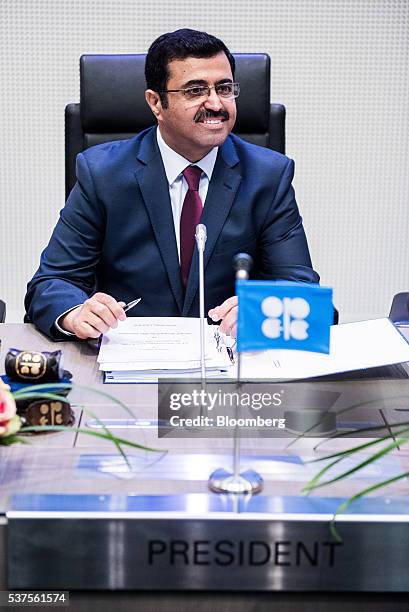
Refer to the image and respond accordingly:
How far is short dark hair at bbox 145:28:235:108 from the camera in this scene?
2.17 metres

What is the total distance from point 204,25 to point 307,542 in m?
2.78

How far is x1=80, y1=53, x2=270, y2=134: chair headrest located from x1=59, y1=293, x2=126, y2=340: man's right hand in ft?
2.47

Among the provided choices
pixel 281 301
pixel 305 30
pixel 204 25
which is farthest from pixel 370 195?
pixel 281 301

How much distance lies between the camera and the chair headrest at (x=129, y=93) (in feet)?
7.71

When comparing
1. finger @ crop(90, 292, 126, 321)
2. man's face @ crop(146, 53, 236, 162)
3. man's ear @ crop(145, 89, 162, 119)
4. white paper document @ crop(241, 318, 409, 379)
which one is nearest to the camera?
white paper document @ crop(241, 318, 409, 379)

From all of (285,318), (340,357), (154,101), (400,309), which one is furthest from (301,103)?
(285,318)

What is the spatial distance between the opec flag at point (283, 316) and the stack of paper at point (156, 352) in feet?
1.32

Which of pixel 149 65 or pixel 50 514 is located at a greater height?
pixel 149 65

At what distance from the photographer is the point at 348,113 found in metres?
3.66

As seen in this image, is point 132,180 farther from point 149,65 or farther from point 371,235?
point 371,235
